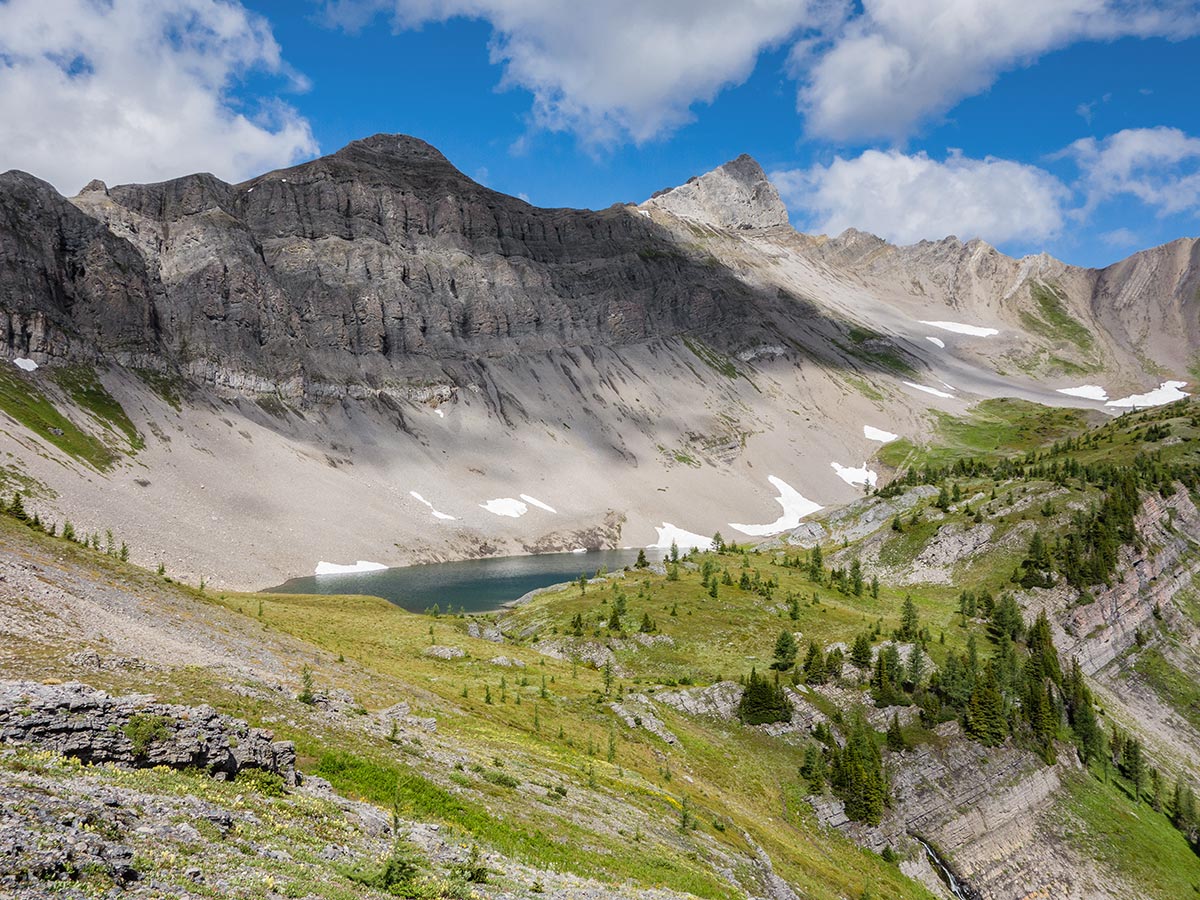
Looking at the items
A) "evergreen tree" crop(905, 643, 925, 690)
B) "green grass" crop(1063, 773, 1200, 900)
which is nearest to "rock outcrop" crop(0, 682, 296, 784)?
"evergreen tree" crop(905, 643, 925, 690)

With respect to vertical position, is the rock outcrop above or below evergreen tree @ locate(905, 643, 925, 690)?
below

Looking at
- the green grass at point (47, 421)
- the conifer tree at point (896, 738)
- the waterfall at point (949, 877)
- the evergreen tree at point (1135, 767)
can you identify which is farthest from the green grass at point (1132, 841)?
the green grass at point (47, 421)

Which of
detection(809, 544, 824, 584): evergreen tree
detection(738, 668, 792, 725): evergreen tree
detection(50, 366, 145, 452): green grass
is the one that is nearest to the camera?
detection(738, 668, 792, 725): evergreen tree

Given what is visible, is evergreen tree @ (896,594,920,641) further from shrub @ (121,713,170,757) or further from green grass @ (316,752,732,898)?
shrub @ (121,713,170,757)

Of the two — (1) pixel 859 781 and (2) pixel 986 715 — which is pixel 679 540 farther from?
(1) pixel 859 781

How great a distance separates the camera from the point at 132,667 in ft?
81.3

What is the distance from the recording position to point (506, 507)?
19050 cm

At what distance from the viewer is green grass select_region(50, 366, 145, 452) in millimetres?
154750

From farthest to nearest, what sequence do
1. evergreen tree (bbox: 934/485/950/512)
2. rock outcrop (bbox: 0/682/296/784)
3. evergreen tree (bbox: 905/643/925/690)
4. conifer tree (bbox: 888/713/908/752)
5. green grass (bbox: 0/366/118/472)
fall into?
green grass (bbox: 0/366/118/472)
evergreen tree (bbox: 934/485/950/512)
evergreen tree (bbox: 905/643/925/690)
conifer tree (bbox: 888/713/908/752)
rock outcrop (bbox: 0/682/296/784)

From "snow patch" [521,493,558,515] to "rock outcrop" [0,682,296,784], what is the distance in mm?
175168

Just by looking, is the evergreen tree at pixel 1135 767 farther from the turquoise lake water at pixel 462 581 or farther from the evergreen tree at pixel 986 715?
the turquoise lake water at pixel 462 581

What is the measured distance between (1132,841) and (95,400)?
188423mm

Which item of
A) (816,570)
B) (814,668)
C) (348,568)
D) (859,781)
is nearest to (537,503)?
(348,568)

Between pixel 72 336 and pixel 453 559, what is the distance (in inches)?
4077
